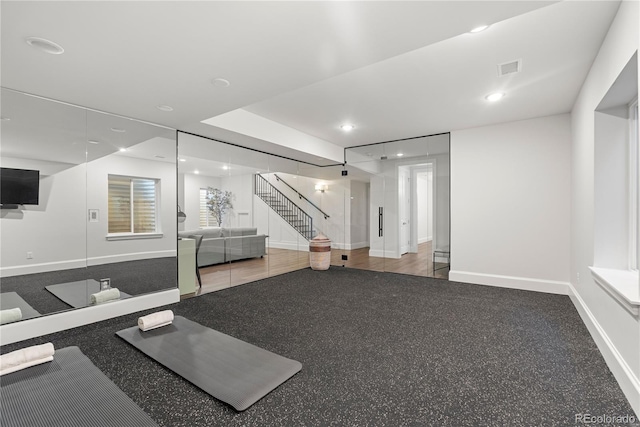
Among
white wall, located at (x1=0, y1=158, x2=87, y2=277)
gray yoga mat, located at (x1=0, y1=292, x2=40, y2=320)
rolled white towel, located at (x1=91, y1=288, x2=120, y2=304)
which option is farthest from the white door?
gray yoga mat, located at (x1=0, y1=292, x2=40, y2=320)

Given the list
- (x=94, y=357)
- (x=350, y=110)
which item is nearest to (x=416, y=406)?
(x=94, y=357)

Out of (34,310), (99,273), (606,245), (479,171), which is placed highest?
(479,171)

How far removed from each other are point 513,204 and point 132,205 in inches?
225

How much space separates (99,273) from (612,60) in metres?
5.55

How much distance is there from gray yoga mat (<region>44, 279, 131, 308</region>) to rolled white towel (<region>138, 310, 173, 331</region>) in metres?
0.87

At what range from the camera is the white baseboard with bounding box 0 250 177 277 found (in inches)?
118

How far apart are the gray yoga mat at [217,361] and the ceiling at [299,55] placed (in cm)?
248

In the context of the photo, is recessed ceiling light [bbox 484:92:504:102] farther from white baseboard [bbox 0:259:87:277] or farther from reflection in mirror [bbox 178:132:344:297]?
white baseboard [bbox 0:259:87:277]

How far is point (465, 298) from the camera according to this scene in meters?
4.28

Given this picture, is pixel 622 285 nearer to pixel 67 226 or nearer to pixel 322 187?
pixel 67 226

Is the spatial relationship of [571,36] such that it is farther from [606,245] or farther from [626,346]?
[626,346]

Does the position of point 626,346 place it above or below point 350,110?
below

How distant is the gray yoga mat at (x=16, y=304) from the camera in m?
2.93

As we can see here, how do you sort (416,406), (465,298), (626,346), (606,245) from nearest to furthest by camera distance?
(416,406)
(626,346)
(606,245)
(465,298)
